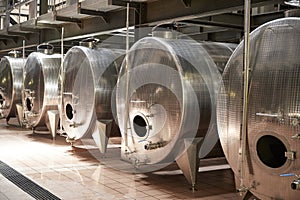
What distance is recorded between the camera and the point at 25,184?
4914mm

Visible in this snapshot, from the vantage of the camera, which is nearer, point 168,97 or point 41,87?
point 168,97

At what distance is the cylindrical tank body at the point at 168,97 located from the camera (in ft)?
15.1

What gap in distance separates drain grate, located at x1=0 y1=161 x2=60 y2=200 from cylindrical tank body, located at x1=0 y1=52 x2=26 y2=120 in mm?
4394

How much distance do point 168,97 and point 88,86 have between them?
2303mm

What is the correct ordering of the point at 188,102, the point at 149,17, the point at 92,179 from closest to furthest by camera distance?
the point at 188,102
the point at 92,179
the point at 149,17

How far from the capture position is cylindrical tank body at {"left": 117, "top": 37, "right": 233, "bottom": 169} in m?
4.61

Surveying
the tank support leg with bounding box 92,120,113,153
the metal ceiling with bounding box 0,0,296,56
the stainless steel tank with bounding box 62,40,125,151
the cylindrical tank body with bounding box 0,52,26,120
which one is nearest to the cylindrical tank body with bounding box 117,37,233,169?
the metal ceiling with bounding box 0,0,296,56

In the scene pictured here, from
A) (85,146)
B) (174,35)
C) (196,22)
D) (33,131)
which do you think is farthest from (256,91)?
(33,131)

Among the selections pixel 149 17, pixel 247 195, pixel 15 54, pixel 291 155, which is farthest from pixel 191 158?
pixel 15 54

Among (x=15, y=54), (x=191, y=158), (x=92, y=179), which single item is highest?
(x=15, y=54)

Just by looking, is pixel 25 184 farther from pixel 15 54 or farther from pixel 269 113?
pixel 15 54

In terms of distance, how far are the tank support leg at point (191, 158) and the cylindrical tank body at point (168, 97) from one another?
5cm

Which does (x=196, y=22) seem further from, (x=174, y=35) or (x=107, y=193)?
(x=107, y=193)

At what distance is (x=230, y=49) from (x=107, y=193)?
2.53 meters
